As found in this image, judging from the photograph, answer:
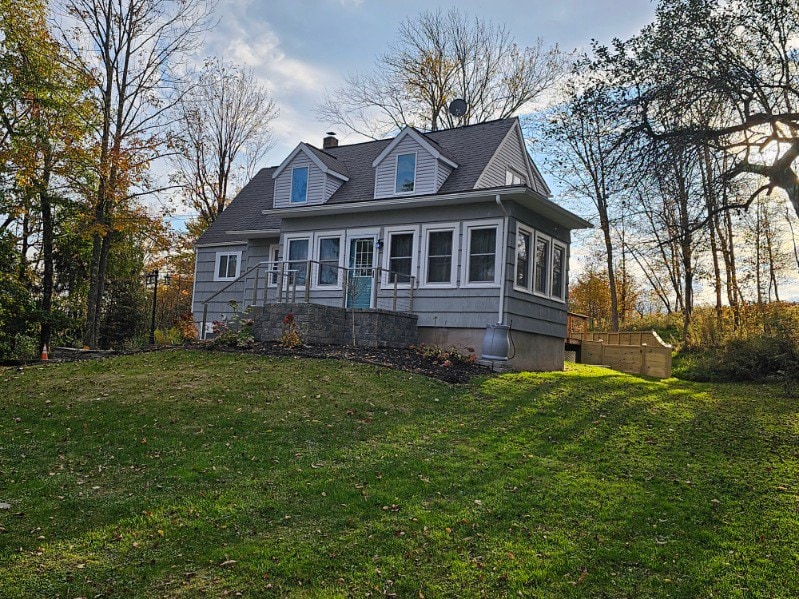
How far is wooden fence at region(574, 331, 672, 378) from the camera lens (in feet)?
54.9

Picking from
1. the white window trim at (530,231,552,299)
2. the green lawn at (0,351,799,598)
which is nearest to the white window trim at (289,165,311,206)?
the white window trim at (530,231,552,299)

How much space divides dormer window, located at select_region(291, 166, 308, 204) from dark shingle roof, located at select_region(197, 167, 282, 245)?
56.2 inches

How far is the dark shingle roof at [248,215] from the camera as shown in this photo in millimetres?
18766

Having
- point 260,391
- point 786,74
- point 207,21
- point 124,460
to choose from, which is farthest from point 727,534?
point 207,21

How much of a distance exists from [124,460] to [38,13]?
17.3m

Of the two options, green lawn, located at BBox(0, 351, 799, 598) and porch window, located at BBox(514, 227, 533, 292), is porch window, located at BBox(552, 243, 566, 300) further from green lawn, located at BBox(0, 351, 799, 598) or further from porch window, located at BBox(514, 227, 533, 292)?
green lawn, located at BBox(0, 351, 799, 598)

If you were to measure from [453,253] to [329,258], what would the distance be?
12.1 ft

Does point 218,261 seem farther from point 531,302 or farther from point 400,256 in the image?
point 531,302

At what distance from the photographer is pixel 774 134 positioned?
10.6 metres

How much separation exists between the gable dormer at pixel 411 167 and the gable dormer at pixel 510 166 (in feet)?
2.97

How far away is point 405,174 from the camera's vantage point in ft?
49.9

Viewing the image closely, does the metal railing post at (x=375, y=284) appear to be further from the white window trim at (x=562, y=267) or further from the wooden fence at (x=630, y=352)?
the wooden fence at (x=630, y=352)

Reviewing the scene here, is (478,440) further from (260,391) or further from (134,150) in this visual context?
(134,150)

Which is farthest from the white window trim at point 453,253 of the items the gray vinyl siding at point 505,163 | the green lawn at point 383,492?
the green lawn at point 383,492
